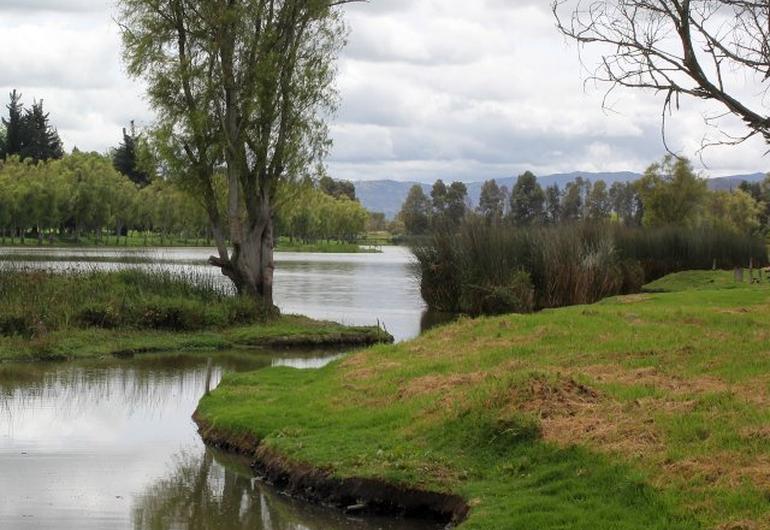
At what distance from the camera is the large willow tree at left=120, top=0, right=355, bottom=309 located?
29.5 m

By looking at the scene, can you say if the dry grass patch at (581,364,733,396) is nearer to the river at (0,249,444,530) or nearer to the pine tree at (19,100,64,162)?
the river at (0,249,444,530)

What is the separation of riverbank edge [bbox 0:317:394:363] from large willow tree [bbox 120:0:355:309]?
3447mm

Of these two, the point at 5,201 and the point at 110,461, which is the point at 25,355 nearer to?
the point at 110,461

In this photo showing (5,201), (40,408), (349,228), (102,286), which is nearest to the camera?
(40,408)

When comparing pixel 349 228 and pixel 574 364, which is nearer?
pixel 574 364

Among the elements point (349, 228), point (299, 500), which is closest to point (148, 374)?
point (299, 500)

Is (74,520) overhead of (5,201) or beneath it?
beneath

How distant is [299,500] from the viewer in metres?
11.2

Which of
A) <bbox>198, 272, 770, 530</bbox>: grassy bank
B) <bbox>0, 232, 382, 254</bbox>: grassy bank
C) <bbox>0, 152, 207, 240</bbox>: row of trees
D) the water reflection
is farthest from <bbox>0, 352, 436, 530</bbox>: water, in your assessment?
<bbox>0, 232, 382, 254</bbox>: grassy bank

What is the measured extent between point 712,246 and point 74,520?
132 feet

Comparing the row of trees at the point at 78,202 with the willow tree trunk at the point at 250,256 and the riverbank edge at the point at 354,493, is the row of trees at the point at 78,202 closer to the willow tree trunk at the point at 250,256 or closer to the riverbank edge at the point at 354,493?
the willow tree trunk at the point at 250,256

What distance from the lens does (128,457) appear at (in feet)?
43.8

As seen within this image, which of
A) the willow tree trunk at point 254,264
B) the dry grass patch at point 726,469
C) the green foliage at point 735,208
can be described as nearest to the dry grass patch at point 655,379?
the dry grass patch at point 726,469

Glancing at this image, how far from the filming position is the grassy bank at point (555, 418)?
27.5ft
